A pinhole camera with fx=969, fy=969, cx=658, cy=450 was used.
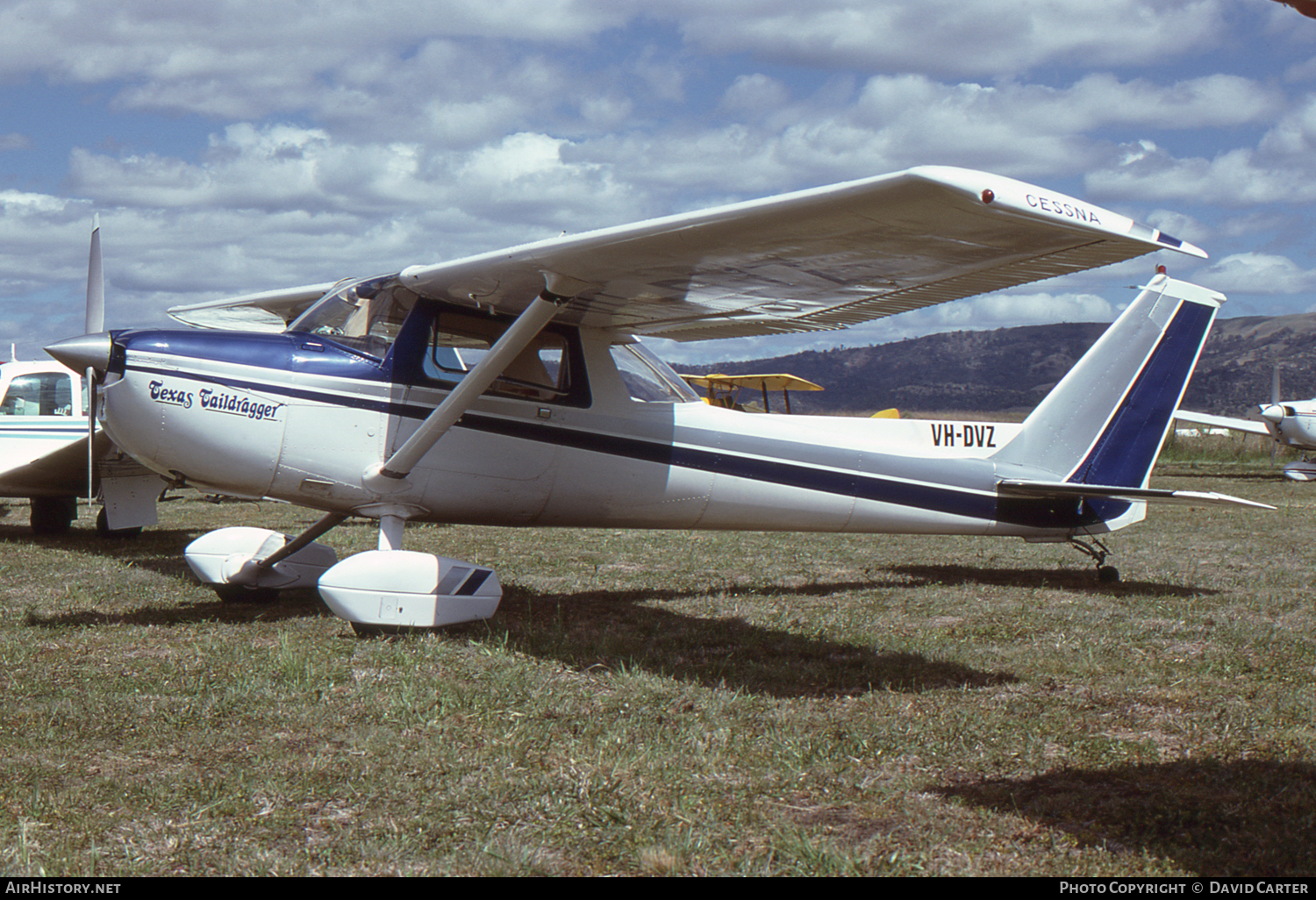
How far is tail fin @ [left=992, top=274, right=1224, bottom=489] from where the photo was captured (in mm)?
8117

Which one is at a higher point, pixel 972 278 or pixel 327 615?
pixel 972 278

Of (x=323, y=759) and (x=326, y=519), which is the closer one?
(x=323, y=759)

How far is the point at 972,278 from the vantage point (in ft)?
15.5

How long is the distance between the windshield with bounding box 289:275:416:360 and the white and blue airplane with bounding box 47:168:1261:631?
0.02 meters

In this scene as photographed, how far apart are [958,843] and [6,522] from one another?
14921mm

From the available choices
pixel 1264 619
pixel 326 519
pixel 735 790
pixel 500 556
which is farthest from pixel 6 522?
pixel 1264 619

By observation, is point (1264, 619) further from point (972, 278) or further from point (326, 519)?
point (326, 519)

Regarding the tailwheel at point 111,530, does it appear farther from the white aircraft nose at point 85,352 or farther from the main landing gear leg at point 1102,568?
the main landing gear leg at point 1102,568

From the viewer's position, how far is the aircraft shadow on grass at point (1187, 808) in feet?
9.53

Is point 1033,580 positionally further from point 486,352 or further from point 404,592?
point 404,592

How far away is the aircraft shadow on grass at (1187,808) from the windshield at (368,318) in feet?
14.4

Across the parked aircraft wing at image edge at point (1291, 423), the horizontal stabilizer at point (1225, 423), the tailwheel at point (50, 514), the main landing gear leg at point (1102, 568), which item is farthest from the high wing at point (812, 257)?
the horizontal stabilizer at point (1225, 423)

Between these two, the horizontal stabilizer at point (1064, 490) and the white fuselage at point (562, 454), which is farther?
the horizontal stabilizer at point (1064, 490)

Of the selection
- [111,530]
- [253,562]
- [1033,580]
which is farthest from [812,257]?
[111,530]
